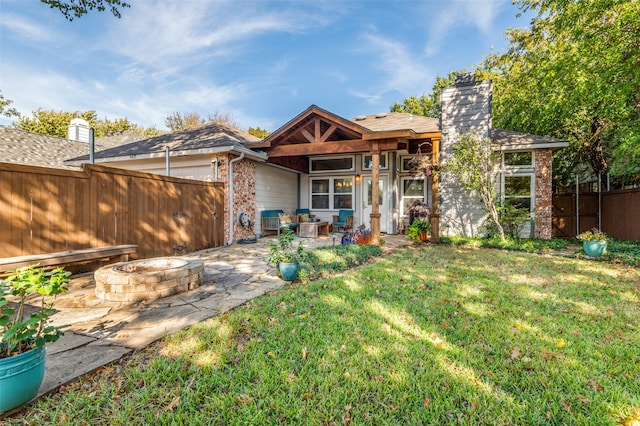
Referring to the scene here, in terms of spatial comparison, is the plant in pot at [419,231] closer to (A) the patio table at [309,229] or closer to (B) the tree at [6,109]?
(A) the patio table at [309,229]

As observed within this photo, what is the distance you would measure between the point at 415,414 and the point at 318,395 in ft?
2.07

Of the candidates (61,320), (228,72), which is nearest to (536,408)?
(61,320)

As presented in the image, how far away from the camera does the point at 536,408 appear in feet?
6.15

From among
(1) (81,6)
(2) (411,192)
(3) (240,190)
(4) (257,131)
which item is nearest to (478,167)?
(2) (411,192)

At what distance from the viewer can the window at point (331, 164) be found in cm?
1162

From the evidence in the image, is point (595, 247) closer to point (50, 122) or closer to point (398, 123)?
point (398, 123)

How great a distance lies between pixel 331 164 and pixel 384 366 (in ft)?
33.3

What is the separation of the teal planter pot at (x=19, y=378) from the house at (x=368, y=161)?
679 cm

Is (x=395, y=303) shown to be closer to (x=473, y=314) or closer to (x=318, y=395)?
(x=473, y=314)

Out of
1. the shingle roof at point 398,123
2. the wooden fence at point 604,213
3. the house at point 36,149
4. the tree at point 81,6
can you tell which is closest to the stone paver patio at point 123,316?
the tree at point 81,6

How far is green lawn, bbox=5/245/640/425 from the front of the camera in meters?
1.83

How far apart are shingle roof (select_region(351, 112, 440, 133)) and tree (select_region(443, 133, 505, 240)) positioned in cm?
132

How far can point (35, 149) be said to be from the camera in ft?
41.2

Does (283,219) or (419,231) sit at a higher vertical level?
(283,219)
